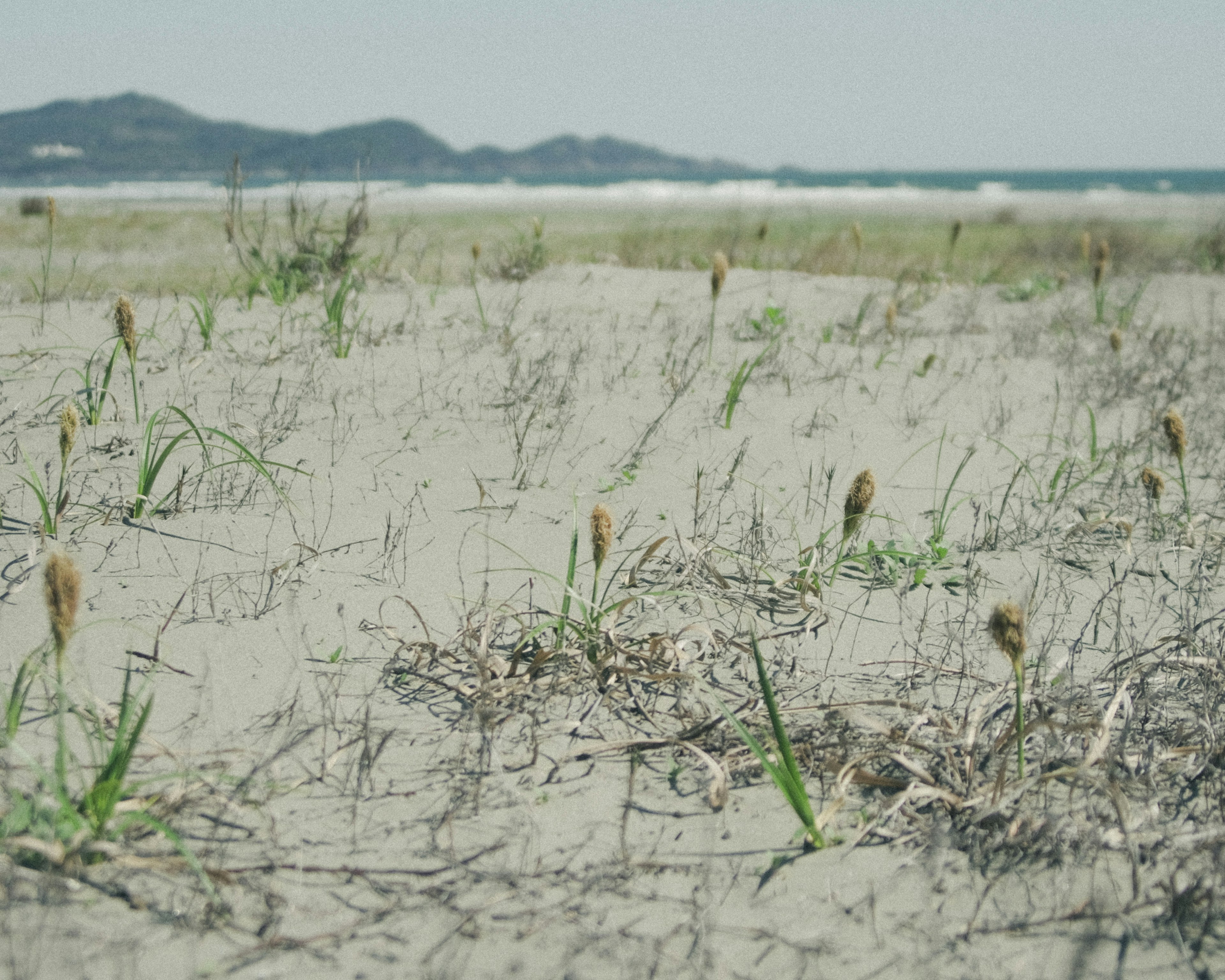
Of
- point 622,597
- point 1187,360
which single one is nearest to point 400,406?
point 622,597

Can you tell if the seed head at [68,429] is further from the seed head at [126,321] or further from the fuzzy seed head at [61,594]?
the fuzzy seed head at [61,594]

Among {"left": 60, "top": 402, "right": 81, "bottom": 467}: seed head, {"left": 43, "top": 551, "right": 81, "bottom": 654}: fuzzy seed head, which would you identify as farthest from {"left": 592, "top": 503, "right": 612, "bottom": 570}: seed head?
{"left": 60, "top": 402, "right": 81, "bottom": 467}: seed head

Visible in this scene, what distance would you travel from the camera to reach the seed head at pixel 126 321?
97.9 inches

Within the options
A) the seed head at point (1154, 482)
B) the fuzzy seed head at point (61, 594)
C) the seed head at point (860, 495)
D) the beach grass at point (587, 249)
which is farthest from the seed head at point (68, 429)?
the seed head at point (1154, 482)

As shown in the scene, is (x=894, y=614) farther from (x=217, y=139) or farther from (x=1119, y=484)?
(x=217, y=139)

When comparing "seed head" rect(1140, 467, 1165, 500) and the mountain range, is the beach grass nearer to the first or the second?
the mountain range

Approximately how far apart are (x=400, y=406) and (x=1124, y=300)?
667 cm

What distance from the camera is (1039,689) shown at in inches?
72.1

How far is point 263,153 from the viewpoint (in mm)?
108750

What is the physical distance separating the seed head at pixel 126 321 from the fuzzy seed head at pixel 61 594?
146cm

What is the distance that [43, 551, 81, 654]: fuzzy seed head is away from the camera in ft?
4.07

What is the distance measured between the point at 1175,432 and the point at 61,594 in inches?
100

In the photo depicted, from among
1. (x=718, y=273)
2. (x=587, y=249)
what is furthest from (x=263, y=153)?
(x=718, y=273)

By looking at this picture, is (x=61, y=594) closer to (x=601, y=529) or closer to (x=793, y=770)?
(x=601, y=529)
